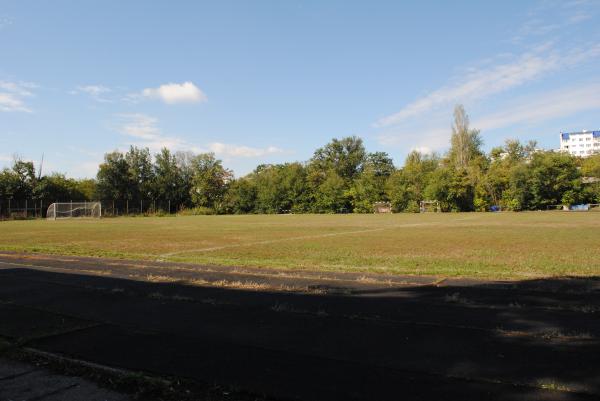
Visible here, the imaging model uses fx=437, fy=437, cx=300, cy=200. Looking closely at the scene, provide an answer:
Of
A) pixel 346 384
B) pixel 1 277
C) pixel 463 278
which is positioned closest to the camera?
pixel 346 384

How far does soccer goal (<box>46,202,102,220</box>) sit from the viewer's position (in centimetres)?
6388

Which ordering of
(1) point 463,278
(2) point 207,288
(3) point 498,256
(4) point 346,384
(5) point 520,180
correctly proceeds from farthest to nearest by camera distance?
(5) point 520,180
(3) point 498,256
(1) point 463,278
(2) point 207,288
(4) point 346,384

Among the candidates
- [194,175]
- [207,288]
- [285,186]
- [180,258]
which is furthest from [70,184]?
[207,288]

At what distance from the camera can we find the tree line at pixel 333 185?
64.4m

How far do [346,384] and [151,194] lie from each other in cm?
7919

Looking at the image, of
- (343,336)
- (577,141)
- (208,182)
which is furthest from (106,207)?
(577,141)

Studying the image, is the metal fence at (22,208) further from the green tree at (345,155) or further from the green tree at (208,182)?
the green tree at (345,155)

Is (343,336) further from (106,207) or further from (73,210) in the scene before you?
(106,207)

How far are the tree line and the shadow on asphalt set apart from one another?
6246cm

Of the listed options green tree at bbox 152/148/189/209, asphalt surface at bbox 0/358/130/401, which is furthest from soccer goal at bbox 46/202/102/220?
asphalt surface at bbox 0/358/130/401

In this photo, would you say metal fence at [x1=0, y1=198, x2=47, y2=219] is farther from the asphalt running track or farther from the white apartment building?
the white apartment building

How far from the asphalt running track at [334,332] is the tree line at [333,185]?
61839 mm

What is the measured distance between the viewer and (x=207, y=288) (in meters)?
8.55

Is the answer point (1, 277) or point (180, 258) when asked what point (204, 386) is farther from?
point (180, 258)
